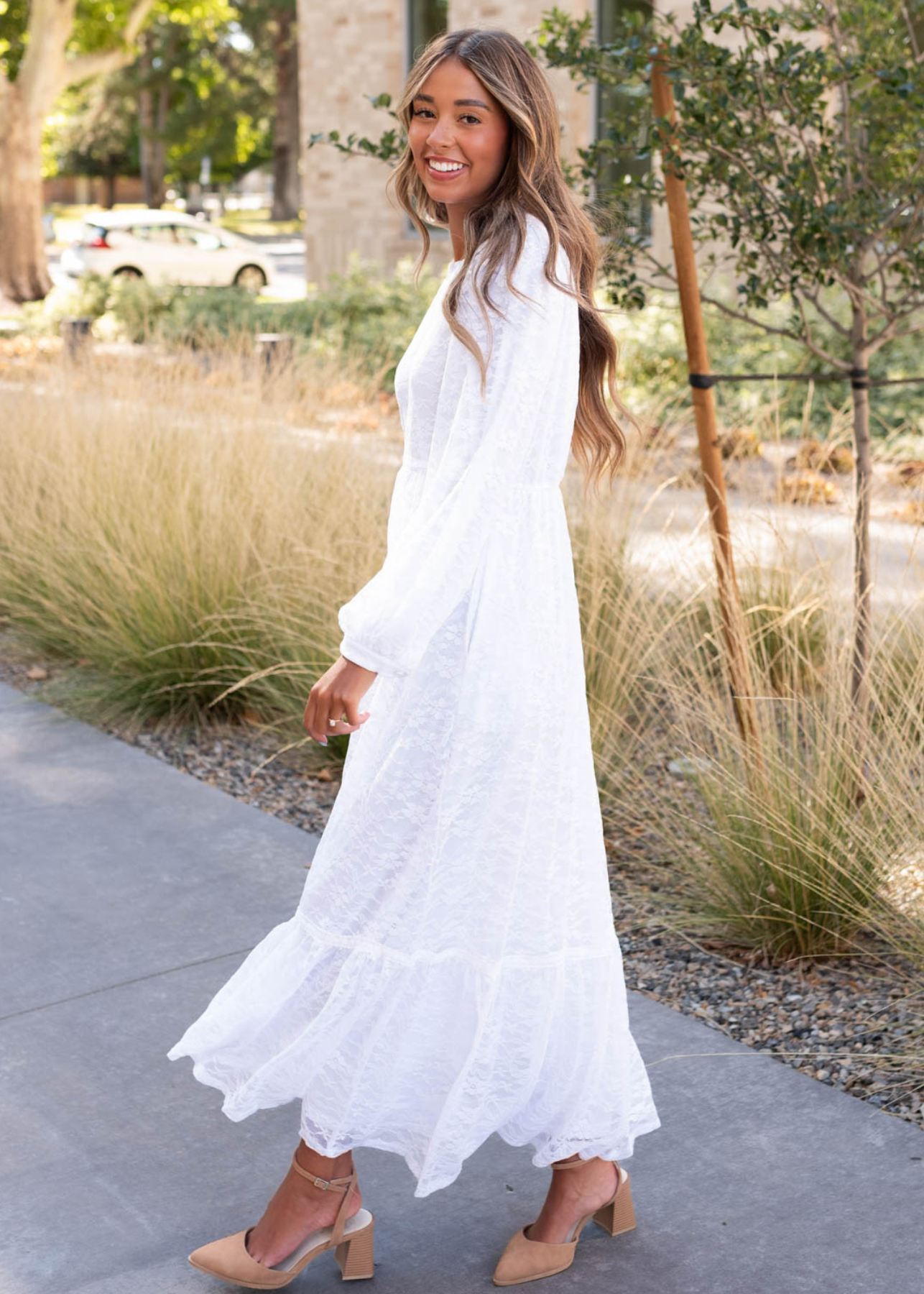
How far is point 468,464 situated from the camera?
82.4 inches

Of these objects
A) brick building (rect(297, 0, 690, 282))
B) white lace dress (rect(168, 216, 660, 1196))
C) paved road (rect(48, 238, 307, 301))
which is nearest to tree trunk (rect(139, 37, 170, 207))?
paved road (rect(48, 238, 307, 301))

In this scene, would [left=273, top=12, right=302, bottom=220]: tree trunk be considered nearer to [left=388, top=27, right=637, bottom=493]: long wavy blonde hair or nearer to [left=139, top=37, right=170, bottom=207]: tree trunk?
[left=139, top=37, right=170, bottom=207]: tree trunk

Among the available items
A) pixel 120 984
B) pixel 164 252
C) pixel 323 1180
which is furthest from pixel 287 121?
pixel 323 1180

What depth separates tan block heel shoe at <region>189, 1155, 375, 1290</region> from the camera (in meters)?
2.27

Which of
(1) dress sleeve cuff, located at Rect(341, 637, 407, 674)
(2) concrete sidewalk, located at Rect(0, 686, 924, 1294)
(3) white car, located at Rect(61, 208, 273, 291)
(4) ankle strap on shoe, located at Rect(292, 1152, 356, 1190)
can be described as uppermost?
(3) white car, located at Rect(61, 208, 273, 291)

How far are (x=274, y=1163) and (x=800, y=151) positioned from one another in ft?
11.3

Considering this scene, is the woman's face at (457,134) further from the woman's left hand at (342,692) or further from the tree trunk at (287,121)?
the tree trunk at (287,121)

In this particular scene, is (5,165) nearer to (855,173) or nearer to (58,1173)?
(855,173)

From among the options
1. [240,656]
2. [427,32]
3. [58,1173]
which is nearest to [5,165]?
[427,32]

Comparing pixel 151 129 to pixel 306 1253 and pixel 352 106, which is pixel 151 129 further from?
pixel 306 1253

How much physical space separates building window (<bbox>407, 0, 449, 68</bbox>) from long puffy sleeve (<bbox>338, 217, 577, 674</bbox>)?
684 inches

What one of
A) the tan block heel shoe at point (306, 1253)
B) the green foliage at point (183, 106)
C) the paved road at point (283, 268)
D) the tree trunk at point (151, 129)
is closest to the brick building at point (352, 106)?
the paved road at point (283, 268)

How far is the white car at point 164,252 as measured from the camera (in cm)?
2631

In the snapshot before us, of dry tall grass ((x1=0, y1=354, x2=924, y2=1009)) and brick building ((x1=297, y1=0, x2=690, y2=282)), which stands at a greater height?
brick building ((x1=297, y1=0, x2=690, y2=282))
